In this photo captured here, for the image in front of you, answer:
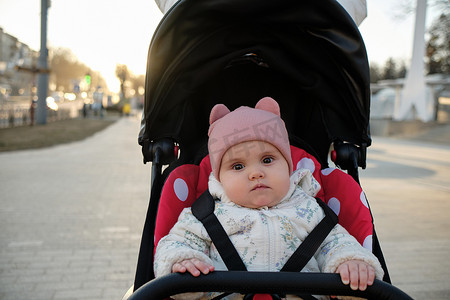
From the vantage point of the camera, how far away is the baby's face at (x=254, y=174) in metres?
1.90

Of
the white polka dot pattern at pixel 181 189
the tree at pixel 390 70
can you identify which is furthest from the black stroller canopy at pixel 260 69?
the tree at pixel 390 70

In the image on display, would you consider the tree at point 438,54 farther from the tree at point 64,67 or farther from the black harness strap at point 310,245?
the tree at point 64,67

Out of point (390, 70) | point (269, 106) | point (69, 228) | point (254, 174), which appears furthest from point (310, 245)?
point (390, 70)

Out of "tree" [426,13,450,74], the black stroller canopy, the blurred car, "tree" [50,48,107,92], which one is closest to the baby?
the black stroller canopy

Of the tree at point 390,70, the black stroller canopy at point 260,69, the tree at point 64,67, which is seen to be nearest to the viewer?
the black stroller canopy at point 260,69

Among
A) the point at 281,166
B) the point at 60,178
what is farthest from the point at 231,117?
the point at 60,178

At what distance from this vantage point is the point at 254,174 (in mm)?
1871

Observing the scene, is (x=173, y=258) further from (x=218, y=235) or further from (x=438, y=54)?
(x=438, y=54)

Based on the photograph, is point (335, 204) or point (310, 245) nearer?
point (310, 245)

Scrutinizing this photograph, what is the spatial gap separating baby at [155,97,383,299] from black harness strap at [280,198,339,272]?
36mm

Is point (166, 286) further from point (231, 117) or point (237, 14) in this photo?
point (237, 14)

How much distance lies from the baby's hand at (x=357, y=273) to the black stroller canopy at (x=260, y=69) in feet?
3.50

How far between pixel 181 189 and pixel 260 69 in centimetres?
108

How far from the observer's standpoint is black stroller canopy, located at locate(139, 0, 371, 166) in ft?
7.57
